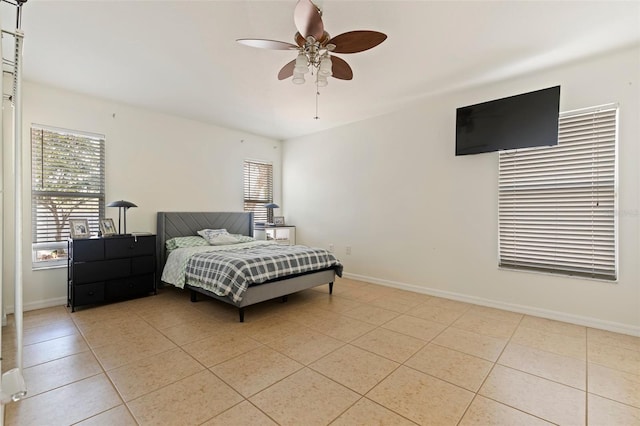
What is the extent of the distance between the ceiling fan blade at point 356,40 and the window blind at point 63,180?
3.58m

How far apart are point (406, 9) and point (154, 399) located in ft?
10.6

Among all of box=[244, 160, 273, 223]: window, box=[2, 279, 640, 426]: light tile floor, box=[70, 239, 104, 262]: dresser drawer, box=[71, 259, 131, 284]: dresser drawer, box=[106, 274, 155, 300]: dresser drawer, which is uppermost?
box=[244, 160, 273, 223]: window

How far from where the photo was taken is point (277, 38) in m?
2.68

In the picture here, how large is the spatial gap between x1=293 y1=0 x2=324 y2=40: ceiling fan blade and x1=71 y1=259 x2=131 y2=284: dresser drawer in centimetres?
345

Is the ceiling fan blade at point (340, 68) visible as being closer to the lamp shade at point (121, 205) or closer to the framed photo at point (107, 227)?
the lamp shade at point (121, 205)

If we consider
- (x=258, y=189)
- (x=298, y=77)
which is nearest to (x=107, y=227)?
(x=258, y=189)

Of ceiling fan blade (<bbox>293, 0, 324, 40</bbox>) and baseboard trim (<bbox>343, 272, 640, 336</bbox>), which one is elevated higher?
ceiling fan blade (<bbox>293, 0, 324, 40</bbox>)

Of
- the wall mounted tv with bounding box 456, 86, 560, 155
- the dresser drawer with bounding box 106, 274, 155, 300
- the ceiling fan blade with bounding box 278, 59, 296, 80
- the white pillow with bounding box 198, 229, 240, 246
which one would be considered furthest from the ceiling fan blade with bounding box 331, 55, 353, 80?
the dresser drawer with bounding box 106, 274, 155, 300

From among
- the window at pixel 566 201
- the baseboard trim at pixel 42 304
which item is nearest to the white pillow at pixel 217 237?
the baseboard trim at pixel 42 304

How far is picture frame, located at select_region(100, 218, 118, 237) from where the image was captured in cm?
386

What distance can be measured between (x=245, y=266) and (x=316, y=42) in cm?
220

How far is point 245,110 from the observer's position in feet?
14.6

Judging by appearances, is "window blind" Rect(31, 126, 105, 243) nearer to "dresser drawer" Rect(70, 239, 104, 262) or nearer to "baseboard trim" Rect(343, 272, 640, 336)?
"dresser drawer" Rect(70, 239, 104, 262)

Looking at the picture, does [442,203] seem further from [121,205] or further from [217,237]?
[121,205]
